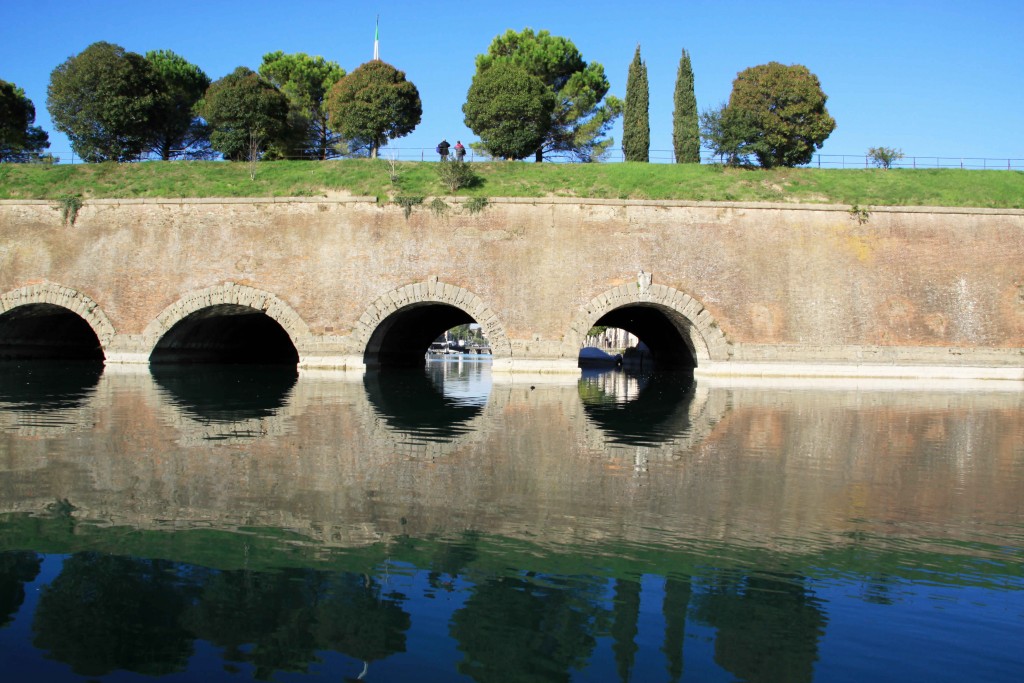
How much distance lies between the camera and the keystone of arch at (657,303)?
1007 inches

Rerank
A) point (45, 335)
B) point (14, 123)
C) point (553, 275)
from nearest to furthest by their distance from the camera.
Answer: point (553, 275), point (45, 335), point (14, 123)

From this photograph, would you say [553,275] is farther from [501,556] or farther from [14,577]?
[14,577]

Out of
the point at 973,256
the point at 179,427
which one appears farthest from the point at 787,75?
the point at 179,427

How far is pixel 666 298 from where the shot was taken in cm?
2580

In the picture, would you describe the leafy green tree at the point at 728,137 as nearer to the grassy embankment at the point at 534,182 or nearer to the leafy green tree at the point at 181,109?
the grassy embankment at the point at 534,182

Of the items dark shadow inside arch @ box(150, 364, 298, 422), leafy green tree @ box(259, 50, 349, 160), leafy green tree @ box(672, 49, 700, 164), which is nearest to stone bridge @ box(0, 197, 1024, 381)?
dark shadow inside arch @ box(150, 364, 298, 422)

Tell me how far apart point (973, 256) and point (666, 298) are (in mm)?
10411

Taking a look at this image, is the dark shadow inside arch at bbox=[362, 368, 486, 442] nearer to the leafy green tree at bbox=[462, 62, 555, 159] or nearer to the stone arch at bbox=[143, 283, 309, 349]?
the stone arch at bbox=[143, 283, 309, 349]

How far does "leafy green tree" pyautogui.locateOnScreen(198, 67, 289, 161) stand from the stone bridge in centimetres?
→ 974

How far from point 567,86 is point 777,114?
17840 mm

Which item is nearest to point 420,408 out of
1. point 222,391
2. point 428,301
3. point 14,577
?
point 222,391

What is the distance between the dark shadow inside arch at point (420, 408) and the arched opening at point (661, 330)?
8395mm

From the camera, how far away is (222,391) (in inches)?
740

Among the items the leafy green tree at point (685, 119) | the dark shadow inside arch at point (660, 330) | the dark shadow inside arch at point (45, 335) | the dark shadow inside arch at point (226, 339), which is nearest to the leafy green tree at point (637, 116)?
the leafy green tree at point (685, 119)
